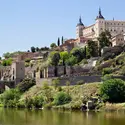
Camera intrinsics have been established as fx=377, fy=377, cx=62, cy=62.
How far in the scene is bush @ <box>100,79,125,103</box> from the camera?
2330 inches

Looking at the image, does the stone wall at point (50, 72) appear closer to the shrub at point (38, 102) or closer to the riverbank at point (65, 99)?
the riverbank at point (65, 99)

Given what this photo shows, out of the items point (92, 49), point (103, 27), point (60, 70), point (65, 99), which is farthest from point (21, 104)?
point (103, 27)

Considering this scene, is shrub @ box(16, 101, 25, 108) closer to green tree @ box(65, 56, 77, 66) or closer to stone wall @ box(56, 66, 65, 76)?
stone wall @ box(56, 66, 65, 76)

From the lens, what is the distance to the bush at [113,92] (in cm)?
5919

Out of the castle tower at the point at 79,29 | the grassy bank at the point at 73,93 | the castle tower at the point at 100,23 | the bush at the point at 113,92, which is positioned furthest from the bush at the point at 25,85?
the castle tower at the point at 79,29

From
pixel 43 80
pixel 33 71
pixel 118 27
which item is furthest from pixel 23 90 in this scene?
pixel 118 27

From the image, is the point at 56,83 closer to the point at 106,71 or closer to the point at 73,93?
the point at 73,93

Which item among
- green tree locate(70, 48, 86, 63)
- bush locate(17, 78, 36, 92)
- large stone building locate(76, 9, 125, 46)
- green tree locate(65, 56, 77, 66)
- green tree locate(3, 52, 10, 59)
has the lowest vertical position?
bush locate(17, 78, 36, 92)

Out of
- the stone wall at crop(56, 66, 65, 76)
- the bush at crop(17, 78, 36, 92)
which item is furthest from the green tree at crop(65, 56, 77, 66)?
the bush at crop(17, 78, 36, 92)

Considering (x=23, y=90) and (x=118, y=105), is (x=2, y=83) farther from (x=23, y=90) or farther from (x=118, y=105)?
(x=118, y=105)

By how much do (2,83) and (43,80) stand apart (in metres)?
13.4

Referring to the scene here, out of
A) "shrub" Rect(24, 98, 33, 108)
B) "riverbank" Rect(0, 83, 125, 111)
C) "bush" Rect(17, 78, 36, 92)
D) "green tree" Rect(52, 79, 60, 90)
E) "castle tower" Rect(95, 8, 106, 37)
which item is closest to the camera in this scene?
"riverbank" Rect(0, 83, 125, 111)

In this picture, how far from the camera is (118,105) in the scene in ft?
189

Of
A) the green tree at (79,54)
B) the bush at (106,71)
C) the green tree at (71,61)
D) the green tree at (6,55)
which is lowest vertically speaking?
the bush at (106,71)
